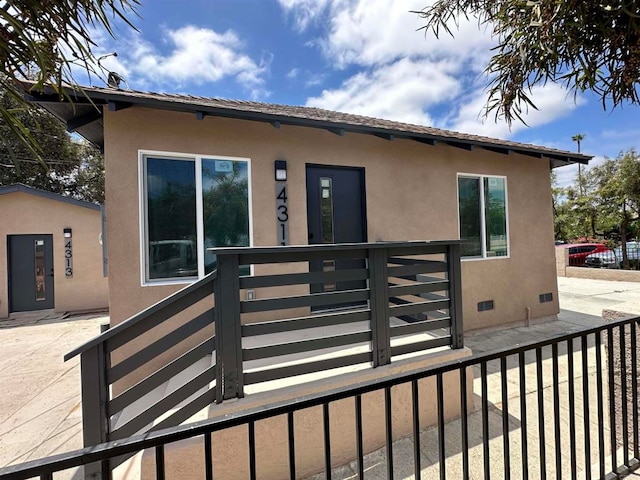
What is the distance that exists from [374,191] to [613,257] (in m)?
13.7

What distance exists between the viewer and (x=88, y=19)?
5.64 feet

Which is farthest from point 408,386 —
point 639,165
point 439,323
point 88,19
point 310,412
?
point 639,165

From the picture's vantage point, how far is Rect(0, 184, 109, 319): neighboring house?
309 inches

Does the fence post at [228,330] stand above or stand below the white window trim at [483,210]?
below

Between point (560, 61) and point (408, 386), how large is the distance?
347 centimetres

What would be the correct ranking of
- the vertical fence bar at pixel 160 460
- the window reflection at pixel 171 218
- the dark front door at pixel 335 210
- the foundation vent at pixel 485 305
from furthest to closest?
the foundation vent at pixel 485 305 < the dark front door at pixel 335 210 < the window reflection at pixel 171 218 < the vertical fence bar at pixel 160 460

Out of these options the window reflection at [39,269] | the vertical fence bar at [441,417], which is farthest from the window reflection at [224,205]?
the window reflection at [39,269]

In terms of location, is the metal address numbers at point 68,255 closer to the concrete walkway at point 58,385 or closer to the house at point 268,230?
the concrete walkway at point 58,385

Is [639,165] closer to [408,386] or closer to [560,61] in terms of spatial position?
[560,61]

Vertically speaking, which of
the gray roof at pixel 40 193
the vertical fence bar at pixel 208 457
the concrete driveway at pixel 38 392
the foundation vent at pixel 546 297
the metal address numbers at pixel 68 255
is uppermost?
the gray roof at pixel 40 193

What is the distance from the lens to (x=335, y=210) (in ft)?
15.2

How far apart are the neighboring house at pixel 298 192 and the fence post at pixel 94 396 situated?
5.25 ft

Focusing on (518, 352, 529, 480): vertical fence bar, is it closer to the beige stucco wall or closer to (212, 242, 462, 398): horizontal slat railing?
(212, 242, 462, 398): horizontal slat railing

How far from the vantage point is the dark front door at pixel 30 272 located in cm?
791
